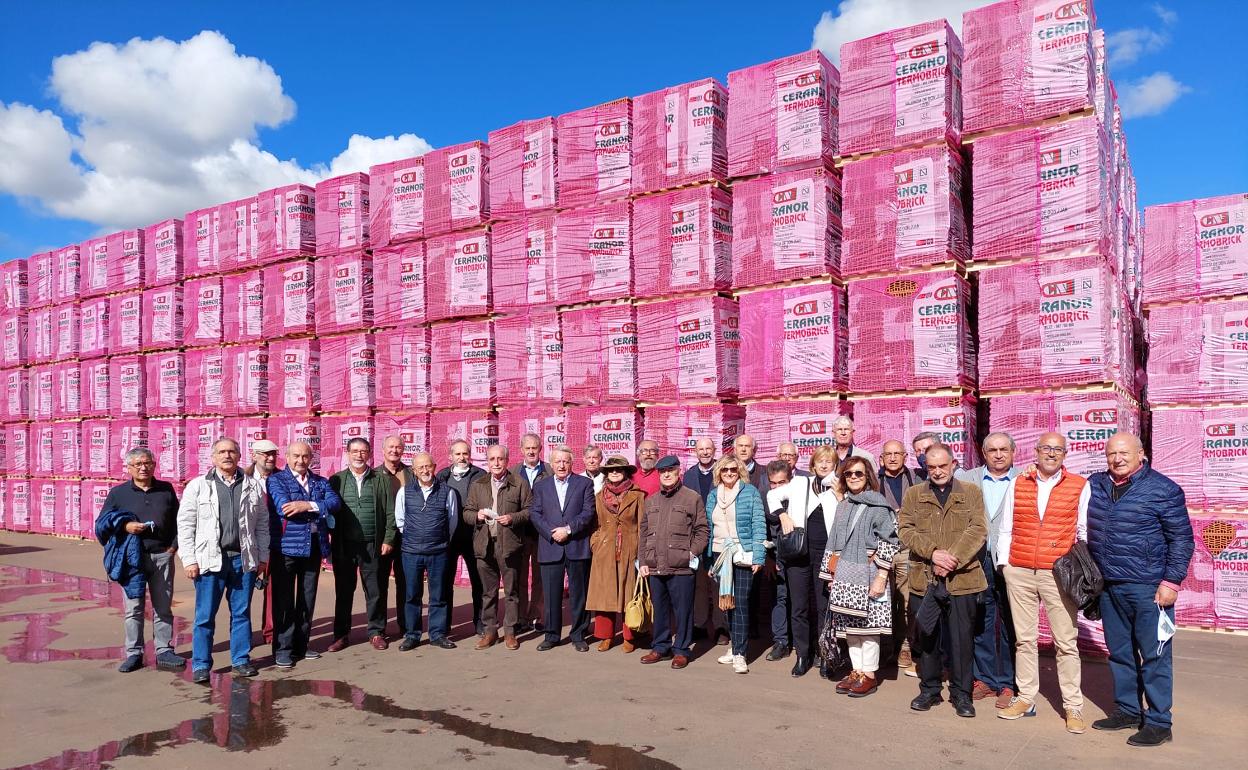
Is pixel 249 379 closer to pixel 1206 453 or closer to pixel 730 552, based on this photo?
pixel 730 552

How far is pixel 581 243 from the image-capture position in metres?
10.7

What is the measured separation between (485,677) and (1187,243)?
845 centimetres

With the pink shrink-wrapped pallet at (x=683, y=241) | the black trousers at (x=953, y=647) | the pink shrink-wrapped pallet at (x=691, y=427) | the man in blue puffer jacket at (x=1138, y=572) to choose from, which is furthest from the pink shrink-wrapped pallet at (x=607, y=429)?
the man in blue puffer jacket at (x=1138, y=572)

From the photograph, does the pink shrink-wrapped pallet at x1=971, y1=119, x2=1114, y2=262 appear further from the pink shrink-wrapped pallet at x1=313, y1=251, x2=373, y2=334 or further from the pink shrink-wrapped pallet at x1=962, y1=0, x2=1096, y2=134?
the pink shrink-wrapped pallet at x1=313, y1=251, x2=373, y2=334

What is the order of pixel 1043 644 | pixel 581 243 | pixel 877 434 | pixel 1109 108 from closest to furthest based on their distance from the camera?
1. pixel 1043 644
2. pixel 877 434
3. pixel 1109 108
4. pixel 581 243

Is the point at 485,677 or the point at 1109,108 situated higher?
the point at 1109,108

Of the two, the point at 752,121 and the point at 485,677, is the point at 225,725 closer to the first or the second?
the point at 485,677

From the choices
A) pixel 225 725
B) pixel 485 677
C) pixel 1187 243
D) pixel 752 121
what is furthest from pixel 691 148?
pixel 225 725

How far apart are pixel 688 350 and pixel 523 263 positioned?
2774 mm

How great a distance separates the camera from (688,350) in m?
9.88

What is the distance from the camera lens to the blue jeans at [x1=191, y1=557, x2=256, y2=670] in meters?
7.07

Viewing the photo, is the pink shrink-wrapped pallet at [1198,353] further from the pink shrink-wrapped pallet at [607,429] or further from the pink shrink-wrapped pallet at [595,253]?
the pink shrink-wrapped pallet at [595,253]

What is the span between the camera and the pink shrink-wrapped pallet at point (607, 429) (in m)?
10.3

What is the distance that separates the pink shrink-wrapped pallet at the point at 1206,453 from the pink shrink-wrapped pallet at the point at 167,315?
48.5 ft
